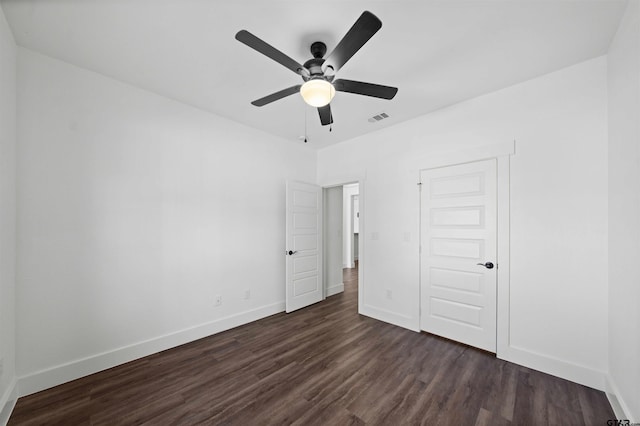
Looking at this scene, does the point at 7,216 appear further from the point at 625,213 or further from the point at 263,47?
the point at 625,213

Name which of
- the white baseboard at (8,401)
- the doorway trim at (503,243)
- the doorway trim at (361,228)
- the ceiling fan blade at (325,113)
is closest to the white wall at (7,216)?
the white baseboard at (8,401)

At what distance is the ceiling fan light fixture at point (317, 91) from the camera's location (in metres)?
1.84

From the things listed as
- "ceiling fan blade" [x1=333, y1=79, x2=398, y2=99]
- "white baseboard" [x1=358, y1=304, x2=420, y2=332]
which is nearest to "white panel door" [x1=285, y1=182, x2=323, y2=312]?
"white baseboard" [x1=358, y1=304, x2=420, y2=332]

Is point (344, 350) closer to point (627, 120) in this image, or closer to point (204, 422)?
point (204, 422)

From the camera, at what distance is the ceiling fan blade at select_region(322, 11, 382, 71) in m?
1.34

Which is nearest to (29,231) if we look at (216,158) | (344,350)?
(216,158)

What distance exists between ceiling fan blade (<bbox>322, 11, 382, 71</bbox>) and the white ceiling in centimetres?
35

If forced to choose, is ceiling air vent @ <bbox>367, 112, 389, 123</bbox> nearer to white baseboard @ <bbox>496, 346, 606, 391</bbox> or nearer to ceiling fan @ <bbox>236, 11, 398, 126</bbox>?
ceiling fan @ <bbox>236, 11, 398, 126</bbox>

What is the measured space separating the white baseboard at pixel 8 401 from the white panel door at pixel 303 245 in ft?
8.98

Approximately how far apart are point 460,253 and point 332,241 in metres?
2.51

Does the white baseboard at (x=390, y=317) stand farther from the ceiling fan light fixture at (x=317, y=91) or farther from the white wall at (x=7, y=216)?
the white wall at (x=7, y=216)

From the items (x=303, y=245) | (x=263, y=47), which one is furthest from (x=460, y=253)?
(x=263, y=47)

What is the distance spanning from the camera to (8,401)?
1.88 metres

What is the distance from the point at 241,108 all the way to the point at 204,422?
3158mm
